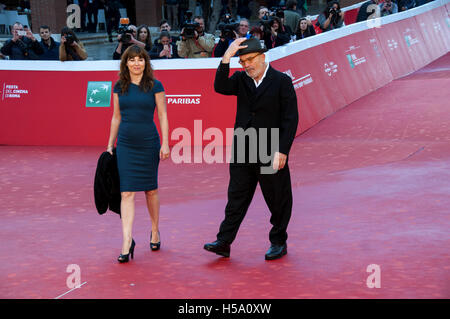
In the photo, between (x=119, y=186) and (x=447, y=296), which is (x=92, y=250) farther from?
(x=447, y=296)

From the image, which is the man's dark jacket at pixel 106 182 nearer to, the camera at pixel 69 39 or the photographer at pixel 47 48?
the camera at pixel 69 39

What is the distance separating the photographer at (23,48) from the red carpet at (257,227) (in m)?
2.09

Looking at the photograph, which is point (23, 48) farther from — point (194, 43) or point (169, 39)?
point (194, 43)

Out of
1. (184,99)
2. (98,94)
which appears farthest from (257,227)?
(98,94)

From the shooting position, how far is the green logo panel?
12969mm

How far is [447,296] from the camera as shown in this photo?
5227mm

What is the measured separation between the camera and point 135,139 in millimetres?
6453

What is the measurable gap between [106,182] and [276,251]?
63.5 inches

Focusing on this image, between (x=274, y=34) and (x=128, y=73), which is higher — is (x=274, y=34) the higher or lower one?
the higher one

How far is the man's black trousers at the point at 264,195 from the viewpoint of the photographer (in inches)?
246

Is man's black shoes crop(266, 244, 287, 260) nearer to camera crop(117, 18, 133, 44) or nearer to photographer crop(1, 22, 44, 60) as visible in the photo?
camera crop(117, 18, 133, 44)

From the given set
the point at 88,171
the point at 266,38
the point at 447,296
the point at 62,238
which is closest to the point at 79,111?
the point at 88,171
